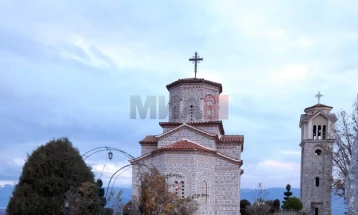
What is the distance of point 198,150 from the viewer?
71.1 ft

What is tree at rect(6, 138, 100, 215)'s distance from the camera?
378 inches

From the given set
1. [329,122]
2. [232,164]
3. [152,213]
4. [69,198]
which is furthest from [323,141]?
[69,198]

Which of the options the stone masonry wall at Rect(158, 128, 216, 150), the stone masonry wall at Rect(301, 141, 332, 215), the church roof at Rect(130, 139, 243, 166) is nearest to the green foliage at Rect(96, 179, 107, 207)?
the church roof at Rect(130, 139, 243, 166)

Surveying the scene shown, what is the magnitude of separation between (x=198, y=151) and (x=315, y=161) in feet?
47.9

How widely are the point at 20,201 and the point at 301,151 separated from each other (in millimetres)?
29022

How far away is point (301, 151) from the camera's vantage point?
3478 centimetres

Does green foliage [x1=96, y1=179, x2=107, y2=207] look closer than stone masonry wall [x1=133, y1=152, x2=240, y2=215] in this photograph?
Yes

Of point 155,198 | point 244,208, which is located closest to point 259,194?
point 244,208

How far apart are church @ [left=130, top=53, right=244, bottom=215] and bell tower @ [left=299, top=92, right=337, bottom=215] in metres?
9.48

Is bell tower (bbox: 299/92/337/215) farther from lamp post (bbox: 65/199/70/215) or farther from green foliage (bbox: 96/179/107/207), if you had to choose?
lamp post (bbox: 65/199/70/215)

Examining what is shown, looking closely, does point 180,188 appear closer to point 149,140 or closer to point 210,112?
point 149,140

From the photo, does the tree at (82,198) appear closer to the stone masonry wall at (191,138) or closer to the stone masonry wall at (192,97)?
the stone masonry wall at (191,138)

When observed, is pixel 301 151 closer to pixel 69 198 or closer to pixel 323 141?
pixel 323 141

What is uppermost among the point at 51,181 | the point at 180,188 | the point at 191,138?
the point at 191,138
